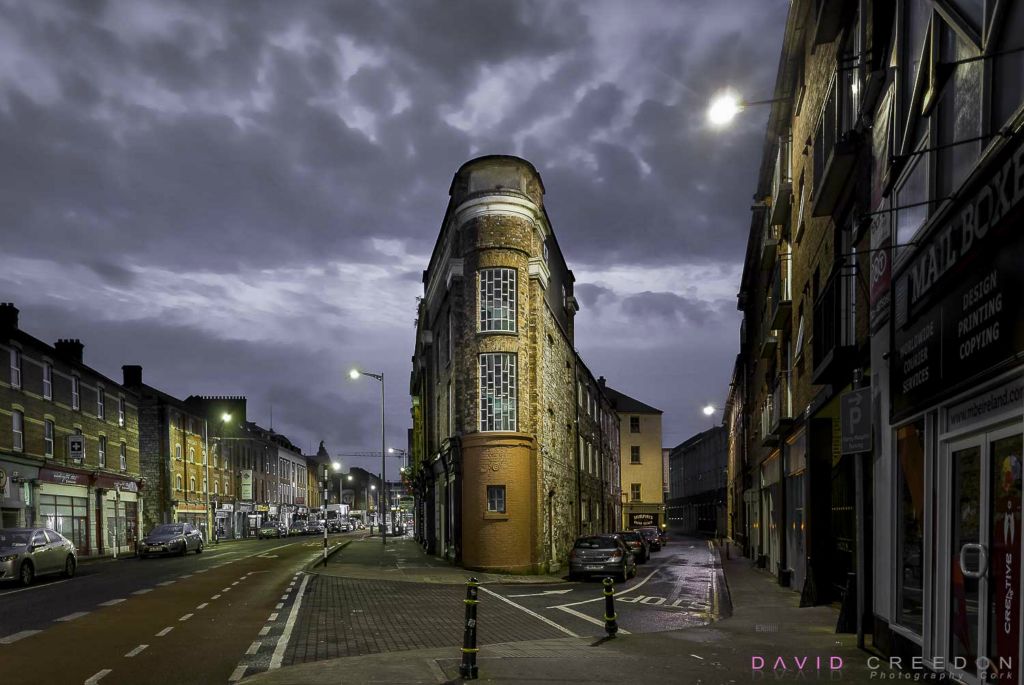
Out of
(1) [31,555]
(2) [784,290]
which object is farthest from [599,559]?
(1) [31,555]

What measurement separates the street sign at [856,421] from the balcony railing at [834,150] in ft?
12.7

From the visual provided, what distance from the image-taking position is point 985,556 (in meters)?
7.53

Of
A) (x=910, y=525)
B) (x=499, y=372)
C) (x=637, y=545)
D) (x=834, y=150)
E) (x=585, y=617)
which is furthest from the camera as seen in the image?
(x=637, y=545)

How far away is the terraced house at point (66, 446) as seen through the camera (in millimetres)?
38250

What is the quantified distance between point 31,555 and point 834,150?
2318 centimetres

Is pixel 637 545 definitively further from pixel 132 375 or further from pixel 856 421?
pixel 132 375

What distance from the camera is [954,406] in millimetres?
8648

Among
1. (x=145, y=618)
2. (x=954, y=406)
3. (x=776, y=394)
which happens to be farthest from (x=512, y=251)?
(x=954, y=406)

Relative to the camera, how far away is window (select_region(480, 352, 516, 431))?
31.3 metres

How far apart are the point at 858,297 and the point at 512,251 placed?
61.5ft

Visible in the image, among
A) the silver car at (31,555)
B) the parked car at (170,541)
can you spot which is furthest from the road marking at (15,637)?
the parked car at (170,541)

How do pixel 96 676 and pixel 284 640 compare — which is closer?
pixel 96 676

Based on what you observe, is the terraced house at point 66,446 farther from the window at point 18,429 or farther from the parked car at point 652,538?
the parked car at point 652,538

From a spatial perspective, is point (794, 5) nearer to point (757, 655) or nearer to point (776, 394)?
point (776, 394)
